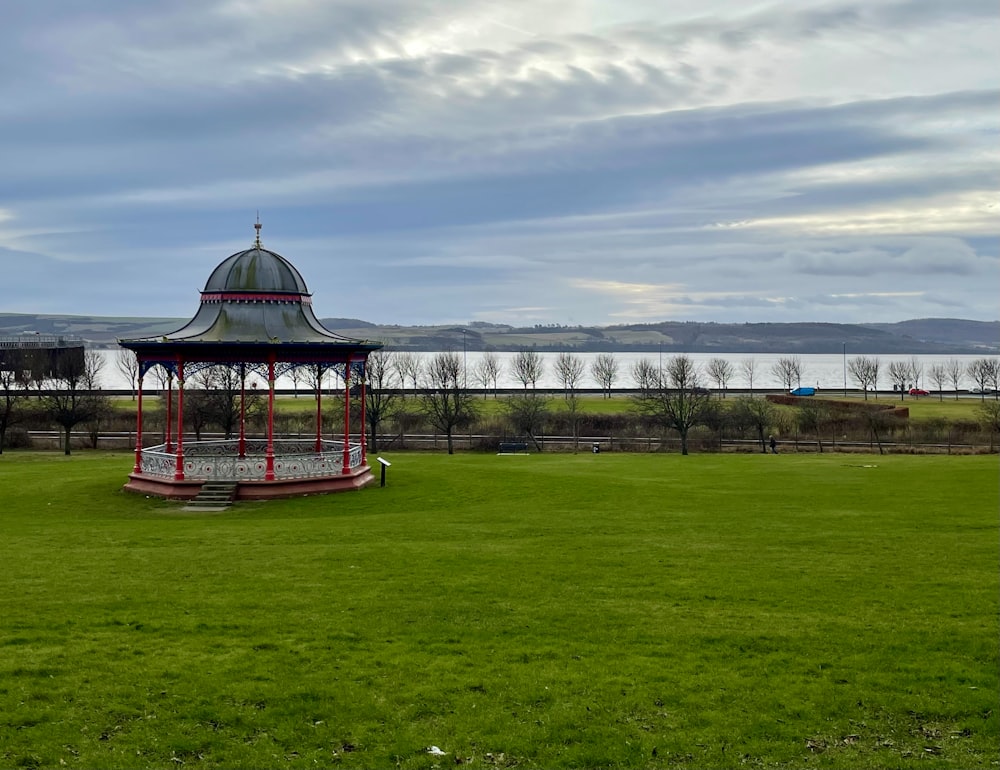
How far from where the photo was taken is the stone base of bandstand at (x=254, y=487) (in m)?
34.5

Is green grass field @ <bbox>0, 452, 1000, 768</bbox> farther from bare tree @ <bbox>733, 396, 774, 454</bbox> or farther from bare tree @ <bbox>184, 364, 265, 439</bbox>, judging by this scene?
bare tree @ <bbox>733, 396, 774, 454</bbox>

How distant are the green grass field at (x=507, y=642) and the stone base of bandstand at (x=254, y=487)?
5.66 m

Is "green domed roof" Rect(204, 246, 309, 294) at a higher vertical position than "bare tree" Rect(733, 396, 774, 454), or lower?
higher

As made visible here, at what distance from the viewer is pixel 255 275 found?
120 feet

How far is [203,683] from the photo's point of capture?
13.3 m

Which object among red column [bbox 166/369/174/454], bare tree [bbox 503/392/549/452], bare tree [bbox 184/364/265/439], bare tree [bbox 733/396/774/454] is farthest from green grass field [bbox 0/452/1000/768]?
bare tree [bbox 733/396/774/454]

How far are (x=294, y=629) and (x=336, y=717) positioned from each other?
12.5ft

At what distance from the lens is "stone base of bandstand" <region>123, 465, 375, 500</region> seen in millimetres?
34469

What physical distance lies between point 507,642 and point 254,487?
21.4 meters

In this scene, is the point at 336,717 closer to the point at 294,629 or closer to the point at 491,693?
the point at 491,693

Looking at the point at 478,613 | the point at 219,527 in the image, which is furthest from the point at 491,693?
the point at 219,527

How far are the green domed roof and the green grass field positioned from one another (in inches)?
444

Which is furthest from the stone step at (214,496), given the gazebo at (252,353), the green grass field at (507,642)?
the green grass field at (507,642)

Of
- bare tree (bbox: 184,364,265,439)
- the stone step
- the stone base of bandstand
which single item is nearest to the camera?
the stone step
